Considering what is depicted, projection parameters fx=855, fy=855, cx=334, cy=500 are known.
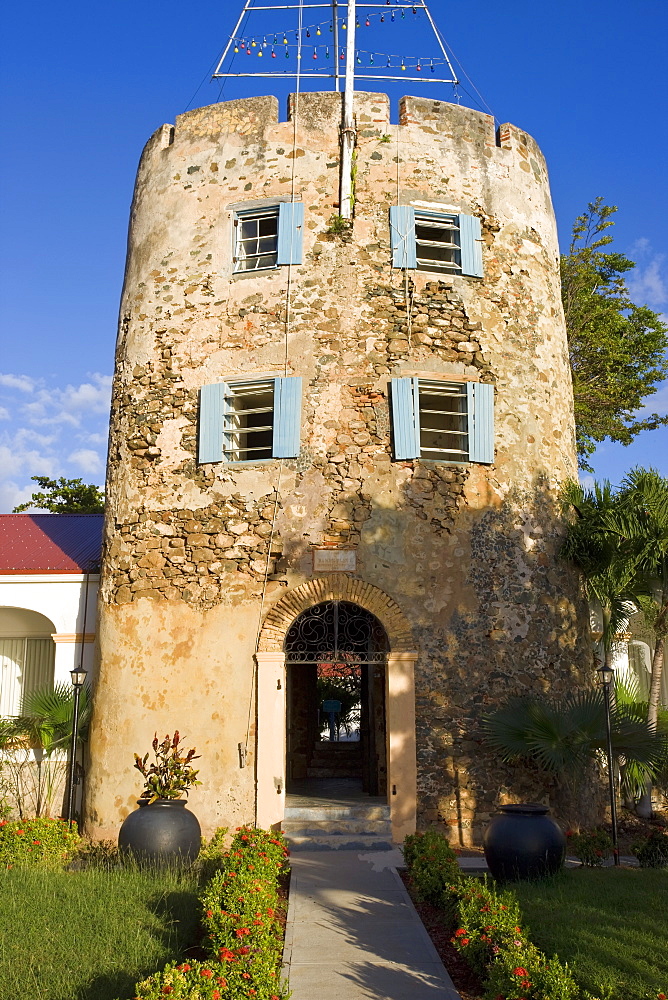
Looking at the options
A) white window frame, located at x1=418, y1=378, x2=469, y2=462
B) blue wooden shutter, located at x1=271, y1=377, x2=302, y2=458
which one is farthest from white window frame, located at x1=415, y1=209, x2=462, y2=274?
blue wooden shutter, located at x1=271, y1=377, x2=302, y2=458

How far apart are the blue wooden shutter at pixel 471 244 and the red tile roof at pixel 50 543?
8187mm

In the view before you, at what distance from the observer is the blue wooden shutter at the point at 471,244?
46.2 ft

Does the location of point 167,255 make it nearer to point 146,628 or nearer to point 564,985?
point 146,628

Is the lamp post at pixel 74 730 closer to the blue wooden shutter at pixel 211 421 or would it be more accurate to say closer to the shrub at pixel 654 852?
the blue wooden shutter at pixel 211 421

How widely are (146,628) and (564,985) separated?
8.60 meters

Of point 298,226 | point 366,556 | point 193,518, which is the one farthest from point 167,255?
point 366,556

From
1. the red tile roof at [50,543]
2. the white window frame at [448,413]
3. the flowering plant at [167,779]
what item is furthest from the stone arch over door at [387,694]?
the red tile roof at [50,543]

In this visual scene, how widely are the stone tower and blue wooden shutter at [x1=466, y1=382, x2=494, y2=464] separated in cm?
4

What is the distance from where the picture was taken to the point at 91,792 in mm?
12719

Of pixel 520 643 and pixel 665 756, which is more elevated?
pixel 520 643

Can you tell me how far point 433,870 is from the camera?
29.4ft

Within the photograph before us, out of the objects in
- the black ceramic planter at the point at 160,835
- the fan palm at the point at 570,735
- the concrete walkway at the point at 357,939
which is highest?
the fan palm at the point at 570,735

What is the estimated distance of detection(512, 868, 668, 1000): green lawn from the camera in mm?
6234

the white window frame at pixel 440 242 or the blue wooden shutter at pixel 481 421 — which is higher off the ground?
the white window frame at pixel 440 242
